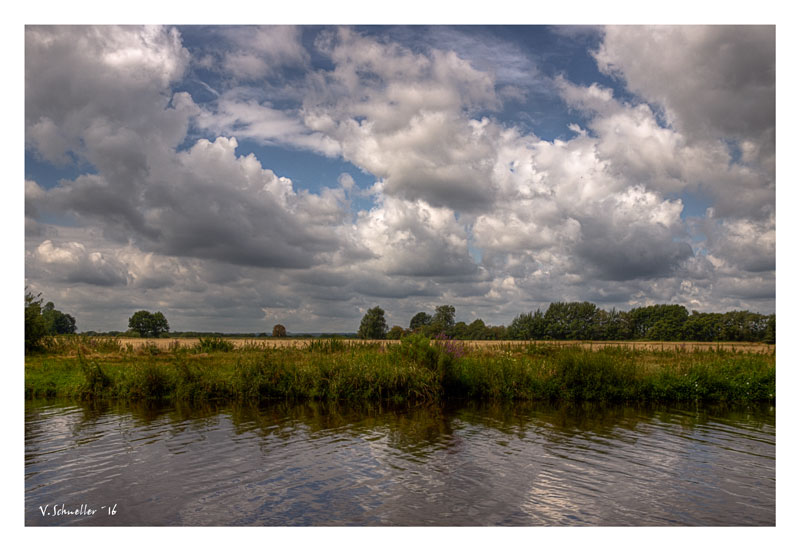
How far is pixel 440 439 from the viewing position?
537 inches

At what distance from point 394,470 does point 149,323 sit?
303 ft

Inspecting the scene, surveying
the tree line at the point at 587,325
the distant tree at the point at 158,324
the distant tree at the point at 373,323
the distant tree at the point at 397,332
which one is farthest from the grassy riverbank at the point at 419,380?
the distant tree at the point at 158,324

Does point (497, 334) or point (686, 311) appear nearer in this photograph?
point (497, 334)

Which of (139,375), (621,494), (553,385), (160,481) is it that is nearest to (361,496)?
(160,481)

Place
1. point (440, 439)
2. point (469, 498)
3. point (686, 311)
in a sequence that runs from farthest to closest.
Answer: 1. point (686, 311)
2. point (440, 439)
3. point (469, 498)

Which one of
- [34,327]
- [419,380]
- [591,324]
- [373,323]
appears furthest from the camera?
[591,324]

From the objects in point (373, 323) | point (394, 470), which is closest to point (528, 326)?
point (373, 323)

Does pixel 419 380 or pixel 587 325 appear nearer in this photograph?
pixel 419 380

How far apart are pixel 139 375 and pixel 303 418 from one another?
8.87 meters

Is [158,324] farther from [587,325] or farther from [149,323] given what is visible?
[587,325]

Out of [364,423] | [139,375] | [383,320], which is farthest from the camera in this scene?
[383,320]

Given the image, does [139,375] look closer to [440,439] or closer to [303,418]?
[303,418]

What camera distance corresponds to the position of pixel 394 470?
10547mm

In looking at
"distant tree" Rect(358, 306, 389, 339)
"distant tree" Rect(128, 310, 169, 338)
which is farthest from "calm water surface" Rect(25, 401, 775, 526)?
"distant tree" Rect(128, 310, 169, 338)
